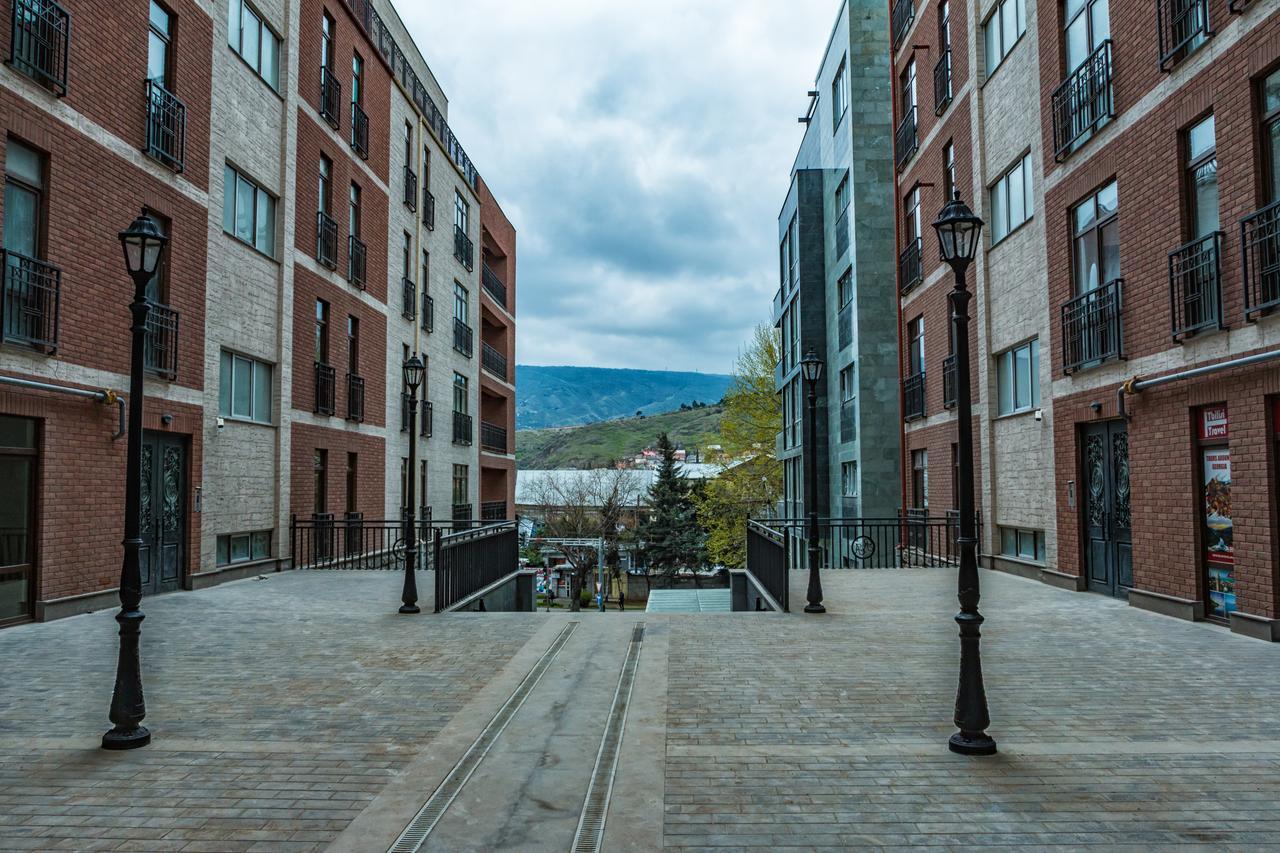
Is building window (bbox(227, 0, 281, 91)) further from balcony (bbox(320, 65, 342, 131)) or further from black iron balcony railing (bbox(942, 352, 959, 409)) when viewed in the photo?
black iron balcony railing (bbox(942, 352, 959, 409))

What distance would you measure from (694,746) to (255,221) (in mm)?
14840

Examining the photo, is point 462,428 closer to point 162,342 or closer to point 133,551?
point 162,342

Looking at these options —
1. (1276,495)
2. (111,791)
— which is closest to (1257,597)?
(1276,495)

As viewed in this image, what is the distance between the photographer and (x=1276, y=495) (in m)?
8.60

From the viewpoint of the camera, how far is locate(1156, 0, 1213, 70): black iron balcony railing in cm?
979

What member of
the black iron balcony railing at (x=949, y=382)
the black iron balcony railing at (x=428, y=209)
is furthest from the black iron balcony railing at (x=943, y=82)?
the black iron balcony railing at (x=428, y=209)

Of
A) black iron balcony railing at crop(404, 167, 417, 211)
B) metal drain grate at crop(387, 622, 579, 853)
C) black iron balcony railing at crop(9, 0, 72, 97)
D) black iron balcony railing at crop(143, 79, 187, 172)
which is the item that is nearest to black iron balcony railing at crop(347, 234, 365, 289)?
black iron balcony railing at crop(404, 167, 417, 211)

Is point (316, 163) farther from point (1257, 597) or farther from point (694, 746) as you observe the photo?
point (1257, 597)

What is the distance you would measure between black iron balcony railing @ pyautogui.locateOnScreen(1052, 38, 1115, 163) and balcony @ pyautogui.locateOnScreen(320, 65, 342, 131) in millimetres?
15221

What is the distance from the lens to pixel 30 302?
33.7 feet

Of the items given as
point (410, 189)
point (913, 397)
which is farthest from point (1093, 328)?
point (410, 189)

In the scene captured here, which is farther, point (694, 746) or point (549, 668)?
point (549, 668)

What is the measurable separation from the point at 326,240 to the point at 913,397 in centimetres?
1467

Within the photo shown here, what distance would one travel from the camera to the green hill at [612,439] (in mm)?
176250
